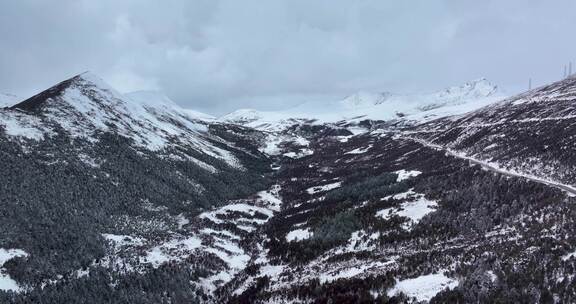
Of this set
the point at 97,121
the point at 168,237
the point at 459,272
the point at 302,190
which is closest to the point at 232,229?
the point at 168,237

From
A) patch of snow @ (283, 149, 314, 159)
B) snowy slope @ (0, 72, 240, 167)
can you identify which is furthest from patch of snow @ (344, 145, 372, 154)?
snowy slope @ (0, 72, 240, 167)

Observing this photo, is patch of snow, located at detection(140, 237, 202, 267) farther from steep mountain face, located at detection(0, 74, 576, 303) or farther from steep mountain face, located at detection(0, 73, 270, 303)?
steep mountain face, located at detection(0, 74, 576, 303)

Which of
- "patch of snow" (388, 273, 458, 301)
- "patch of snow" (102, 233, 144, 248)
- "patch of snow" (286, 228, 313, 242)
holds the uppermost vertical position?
"patch of snow" (102, 233, 144, 248)

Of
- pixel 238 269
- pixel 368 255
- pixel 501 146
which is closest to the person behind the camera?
pixel 368 255

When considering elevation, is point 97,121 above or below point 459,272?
above

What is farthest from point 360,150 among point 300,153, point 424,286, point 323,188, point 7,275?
point 7,275

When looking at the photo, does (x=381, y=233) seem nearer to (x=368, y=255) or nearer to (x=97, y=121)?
(x=368, y=255)

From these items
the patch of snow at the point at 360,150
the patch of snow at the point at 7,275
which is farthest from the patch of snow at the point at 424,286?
the patch of snow at the point at 360,150

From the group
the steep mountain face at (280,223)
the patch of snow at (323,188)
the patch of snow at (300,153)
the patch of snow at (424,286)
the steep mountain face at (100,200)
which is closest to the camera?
the patch of snow at (424,286)

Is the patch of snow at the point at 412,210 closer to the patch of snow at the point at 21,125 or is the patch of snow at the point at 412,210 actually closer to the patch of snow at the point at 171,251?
the patch of snow at the point at 171,251
